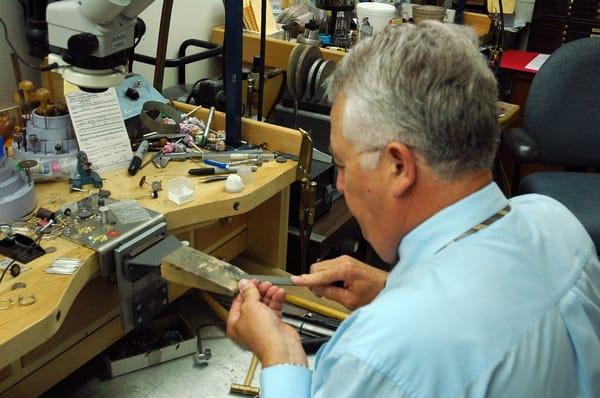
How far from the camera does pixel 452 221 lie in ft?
2.56

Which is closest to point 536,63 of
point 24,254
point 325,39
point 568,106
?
point 568,106

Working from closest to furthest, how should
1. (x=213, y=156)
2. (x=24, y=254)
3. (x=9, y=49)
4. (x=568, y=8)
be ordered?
(x=24, y=254), (x=213, y=156), (x=9, y=49), (x=568, y=8)

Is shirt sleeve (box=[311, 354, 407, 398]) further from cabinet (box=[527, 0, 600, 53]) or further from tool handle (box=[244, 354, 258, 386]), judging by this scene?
cabinet (box=[527, 0, 600, 53])

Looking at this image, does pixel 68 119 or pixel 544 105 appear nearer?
pixel 68 119

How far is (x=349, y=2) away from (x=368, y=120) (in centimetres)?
189

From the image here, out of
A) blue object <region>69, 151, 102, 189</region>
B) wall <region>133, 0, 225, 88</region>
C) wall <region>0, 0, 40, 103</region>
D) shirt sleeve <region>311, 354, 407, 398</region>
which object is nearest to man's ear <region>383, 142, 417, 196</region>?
shirt sleeve <region>311, 354, 407, 398</region>

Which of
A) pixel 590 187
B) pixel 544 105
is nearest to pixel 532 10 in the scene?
pixel 544 105

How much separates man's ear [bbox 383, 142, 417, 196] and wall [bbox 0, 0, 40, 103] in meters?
1.35

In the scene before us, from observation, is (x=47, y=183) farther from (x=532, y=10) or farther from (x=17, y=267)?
(x=532, y=10)

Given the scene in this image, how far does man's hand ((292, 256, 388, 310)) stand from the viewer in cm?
115

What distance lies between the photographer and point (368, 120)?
77cm

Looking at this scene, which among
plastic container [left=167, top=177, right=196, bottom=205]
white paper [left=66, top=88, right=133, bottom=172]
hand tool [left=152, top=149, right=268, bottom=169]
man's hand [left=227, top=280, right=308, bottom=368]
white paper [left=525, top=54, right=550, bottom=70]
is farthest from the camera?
white paper [left=525, top=54, right=550, bottom=70]

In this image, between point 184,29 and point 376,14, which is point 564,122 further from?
point 184,29

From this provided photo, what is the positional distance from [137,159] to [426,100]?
942mm
